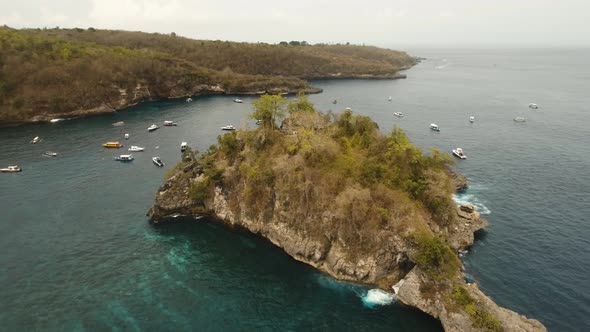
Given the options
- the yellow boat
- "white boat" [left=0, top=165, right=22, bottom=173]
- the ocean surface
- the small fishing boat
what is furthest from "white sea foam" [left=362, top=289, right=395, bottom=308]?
"white boat" [left=0, top=165, right=22, bottom=173]

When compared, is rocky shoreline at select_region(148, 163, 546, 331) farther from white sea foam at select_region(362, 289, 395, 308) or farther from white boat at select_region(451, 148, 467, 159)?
white boat at select_region(451, 148, 467, 159)

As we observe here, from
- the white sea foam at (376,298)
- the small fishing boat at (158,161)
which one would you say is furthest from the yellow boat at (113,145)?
the white sea foam at (376,298)

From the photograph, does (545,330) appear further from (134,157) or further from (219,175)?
(134,157)

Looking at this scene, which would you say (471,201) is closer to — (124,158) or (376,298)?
(376,298)

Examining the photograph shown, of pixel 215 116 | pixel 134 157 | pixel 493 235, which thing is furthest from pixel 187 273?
pixel 215 116

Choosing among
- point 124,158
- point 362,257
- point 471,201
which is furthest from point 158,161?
point 471,201

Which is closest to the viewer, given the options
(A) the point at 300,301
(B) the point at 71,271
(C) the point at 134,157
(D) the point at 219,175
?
(A) the point at 300,301
